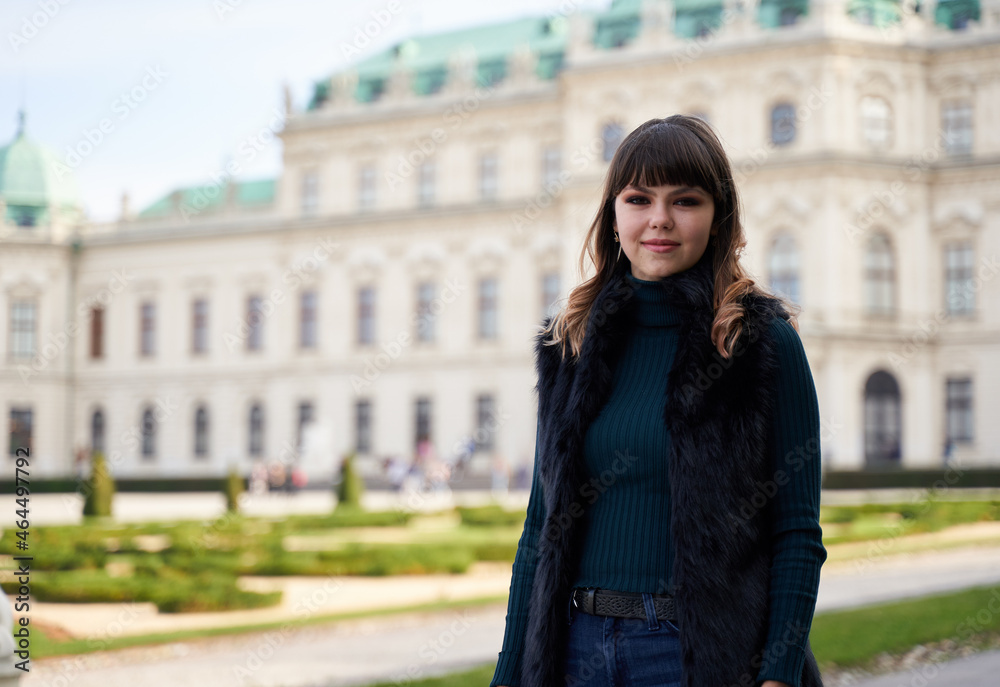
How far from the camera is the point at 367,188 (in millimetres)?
37938

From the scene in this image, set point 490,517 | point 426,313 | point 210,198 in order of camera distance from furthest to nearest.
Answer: point 210,198 < point 426,313 < point 490,517

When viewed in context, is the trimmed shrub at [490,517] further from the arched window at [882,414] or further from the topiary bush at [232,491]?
the arched window at [882,414]

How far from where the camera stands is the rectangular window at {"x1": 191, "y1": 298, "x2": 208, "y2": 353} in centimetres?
4056

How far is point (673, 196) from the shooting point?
2277 millimetres

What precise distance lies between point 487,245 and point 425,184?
3.45 metres

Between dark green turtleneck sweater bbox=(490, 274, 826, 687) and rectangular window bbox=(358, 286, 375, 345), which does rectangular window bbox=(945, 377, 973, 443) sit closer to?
rectangular window bbox=(358, 286, 375, 345)

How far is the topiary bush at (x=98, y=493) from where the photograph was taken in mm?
20094

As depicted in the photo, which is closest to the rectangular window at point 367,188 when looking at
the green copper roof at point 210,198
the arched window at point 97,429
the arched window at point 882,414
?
the green copper roof at point 210,198

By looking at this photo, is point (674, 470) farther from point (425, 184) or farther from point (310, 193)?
point (310, 193)

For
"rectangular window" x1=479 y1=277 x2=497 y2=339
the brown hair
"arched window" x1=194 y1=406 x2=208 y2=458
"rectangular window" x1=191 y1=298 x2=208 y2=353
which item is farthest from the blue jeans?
"rectangular window" x1=191 y1=298 x2=208 y2=353

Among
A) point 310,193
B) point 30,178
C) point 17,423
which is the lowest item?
point 17,423

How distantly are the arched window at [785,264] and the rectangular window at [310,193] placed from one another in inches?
642

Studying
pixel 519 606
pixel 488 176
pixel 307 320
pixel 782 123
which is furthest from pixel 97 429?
pixel 519 606

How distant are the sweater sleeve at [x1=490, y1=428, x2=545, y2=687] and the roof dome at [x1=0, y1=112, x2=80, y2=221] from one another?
43466 mm
